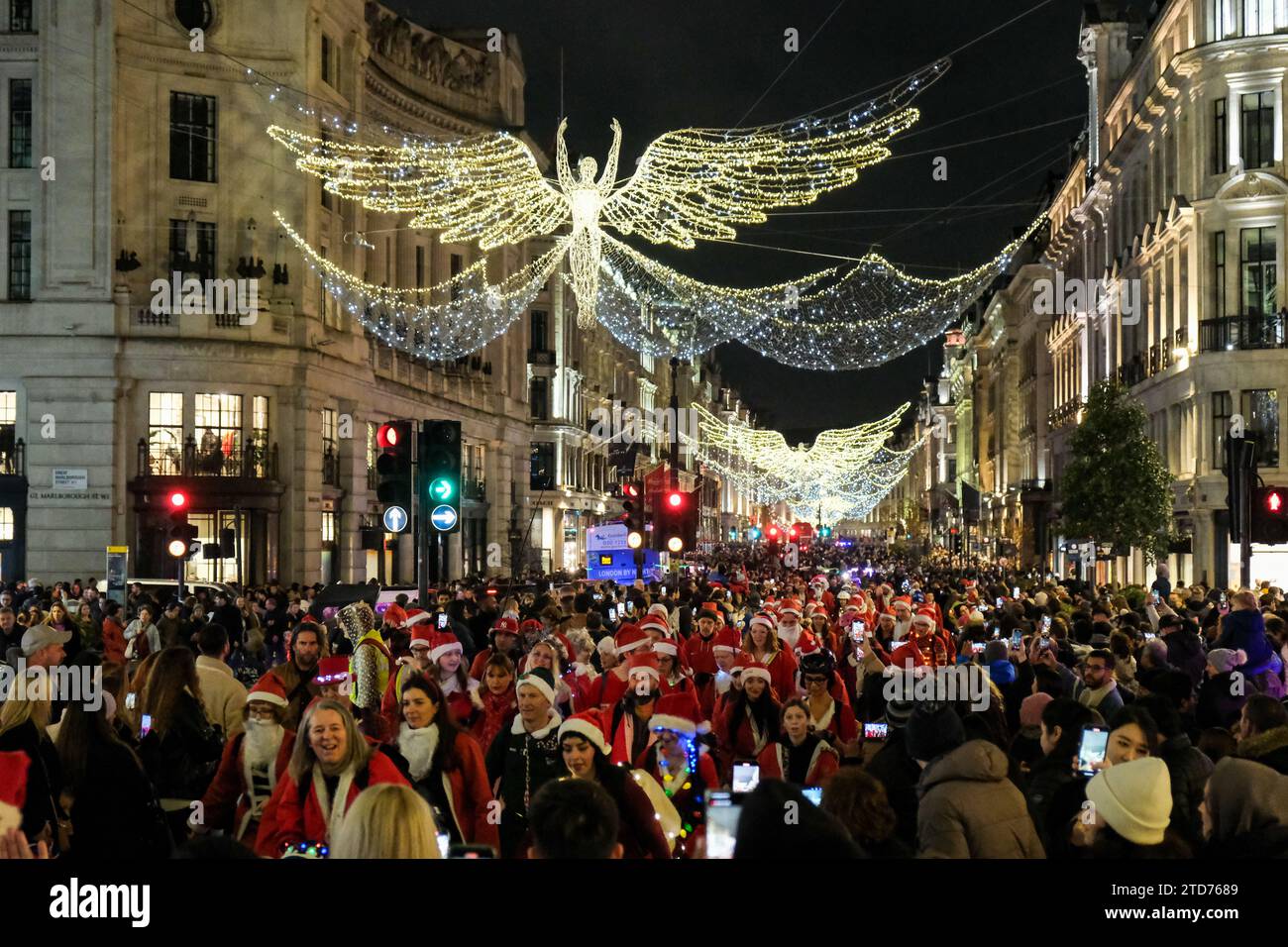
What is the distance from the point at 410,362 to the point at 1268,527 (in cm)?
3513

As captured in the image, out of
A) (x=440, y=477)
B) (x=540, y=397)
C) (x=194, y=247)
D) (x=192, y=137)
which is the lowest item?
(x=440, y=477)

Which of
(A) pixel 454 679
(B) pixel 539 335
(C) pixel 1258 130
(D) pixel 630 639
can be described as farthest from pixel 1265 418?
(B) pixel 539 335

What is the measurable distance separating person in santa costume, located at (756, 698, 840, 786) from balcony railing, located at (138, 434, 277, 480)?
30057 mm

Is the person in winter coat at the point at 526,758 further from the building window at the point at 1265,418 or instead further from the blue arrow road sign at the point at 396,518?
the building window at the point at 1265,418

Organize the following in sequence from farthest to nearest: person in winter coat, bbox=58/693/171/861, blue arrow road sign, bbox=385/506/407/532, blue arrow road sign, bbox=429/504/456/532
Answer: blue arrow road sign, bbox=385/506/407/532 < blue arrow road sign, bbox=429/504/456/532 < person in winter coat, bbox=58/693/171/861

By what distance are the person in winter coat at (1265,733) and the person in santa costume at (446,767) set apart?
3896 millimetres

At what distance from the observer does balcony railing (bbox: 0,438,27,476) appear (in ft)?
119

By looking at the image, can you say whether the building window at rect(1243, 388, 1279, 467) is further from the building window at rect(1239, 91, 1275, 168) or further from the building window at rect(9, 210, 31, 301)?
the building window at rect(9, 210, 31, 301)

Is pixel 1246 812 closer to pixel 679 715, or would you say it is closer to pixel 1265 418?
pixel 679 715

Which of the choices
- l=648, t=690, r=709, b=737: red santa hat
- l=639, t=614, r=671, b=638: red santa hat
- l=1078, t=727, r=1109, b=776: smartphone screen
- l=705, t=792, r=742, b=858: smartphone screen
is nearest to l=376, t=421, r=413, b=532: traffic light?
l=639, t=614, r=671, b=638: red santa hat

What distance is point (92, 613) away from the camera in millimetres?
24797

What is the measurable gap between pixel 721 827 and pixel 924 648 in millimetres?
11562

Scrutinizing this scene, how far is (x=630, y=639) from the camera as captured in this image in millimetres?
13484
